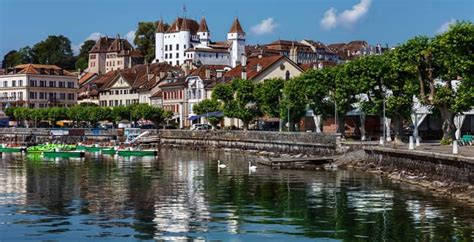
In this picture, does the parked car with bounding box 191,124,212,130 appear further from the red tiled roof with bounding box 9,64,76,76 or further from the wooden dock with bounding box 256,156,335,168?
the red tiled roof with bounding box 9,64,76,76

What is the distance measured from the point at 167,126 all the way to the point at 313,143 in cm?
5350

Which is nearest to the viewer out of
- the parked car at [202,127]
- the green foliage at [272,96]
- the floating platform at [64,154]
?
the floating platform at [64,154]

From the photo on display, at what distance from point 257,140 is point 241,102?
32.2ft

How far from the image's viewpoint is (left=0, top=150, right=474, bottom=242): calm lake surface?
33.3 meters

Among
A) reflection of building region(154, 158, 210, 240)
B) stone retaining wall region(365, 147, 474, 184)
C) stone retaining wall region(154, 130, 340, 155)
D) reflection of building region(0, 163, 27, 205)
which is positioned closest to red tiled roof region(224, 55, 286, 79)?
stone retaining wall region(154, 130, 340, 155)

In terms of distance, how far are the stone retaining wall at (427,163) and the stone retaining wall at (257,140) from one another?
1071 cm

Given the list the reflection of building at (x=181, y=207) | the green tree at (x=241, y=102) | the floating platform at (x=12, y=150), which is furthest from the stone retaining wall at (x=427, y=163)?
the floating platform at (x=12, y=150)

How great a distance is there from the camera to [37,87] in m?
158

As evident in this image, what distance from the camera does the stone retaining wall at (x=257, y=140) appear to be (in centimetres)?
7619

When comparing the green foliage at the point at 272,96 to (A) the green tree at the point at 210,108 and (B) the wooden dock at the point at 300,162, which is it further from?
(B) the wooden dock at the point at 300,162

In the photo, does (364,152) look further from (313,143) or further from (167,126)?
(167,126)

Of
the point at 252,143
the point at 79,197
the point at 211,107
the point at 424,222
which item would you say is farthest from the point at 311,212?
the point at 211,107

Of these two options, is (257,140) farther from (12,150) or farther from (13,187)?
(13,187)

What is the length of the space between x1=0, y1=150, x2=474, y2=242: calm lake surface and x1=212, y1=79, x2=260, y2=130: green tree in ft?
118
